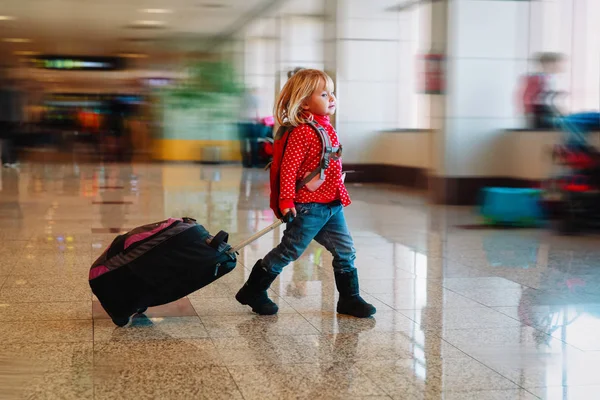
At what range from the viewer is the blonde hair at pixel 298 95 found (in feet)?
15.1

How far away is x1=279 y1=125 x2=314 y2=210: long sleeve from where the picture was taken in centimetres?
452

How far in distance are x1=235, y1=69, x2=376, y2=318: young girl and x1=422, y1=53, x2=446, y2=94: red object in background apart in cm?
840

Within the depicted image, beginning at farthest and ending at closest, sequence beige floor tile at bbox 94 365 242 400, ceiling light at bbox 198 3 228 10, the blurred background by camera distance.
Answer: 1. ceiling light at bbox 198 3 228 10
2. the blurred background
3. beige floor tile at bbox 94 365 242 400

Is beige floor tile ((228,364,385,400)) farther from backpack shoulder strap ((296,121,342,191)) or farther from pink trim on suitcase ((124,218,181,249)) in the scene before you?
backpack shoulder strap ((296,121,342,191))

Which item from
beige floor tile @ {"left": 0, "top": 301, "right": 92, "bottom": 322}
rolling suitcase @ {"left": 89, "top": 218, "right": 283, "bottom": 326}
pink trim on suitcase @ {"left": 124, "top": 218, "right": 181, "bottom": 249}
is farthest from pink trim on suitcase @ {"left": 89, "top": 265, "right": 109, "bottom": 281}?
beige floor tile @ {"left": 0, "top": 301, "right": 92, "bottom": 322}

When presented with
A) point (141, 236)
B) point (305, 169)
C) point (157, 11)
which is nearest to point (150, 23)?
point (157, 11)

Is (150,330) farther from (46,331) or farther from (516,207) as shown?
(516,207)

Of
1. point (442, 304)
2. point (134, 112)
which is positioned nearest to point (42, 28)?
point (134, 112)

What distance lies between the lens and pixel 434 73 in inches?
514

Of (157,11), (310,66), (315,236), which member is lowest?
(315,236)

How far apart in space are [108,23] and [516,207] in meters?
19.0

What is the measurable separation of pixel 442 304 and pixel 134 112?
1081 inches

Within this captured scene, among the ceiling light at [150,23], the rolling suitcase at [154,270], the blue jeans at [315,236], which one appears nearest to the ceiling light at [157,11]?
the ceiling light at [150,23]

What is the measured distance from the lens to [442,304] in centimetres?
523
